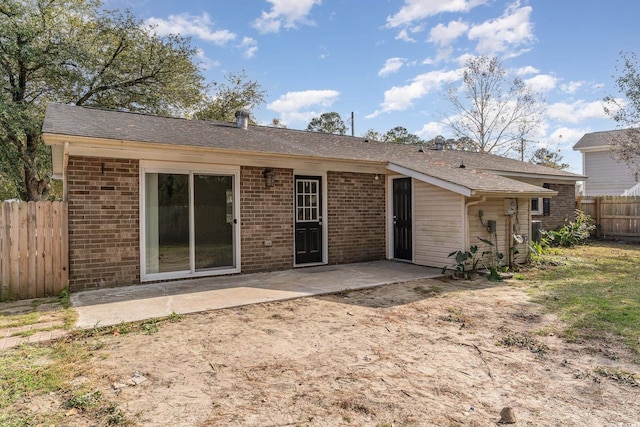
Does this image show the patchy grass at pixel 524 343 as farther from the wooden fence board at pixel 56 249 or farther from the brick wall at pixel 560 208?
the brick wall at pixel 560 208

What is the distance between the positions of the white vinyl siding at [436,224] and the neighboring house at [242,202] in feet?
0.09

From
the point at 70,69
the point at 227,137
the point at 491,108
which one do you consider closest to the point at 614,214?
the point at 491,108

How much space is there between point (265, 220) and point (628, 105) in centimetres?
1296

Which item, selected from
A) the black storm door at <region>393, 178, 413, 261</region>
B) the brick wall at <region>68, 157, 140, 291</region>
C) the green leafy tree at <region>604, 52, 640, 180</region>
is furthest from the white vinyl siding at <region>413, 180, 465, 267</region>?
the green leafy tree at <region>604, 52, 640, 180</region>

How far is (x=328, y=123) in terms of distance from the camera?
3759cm

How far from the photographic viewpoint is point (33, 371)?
3.21 meters

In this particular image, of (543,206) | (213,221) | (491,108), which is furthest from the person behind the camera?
(491,108)

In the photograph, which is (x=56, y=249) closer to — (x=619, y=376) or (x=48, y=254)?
(x=48, y=254)

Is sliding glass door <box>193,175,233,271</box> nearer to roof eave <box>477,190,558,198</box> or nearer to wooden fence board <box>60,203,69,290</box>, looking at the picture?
wooden fence board <box>60,203,69,290</box>

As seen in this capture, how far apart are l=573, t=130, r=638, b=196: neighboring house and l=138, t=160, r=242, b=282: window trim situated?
2239 cm

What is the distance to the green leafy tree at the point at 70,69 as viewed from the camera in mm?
12625

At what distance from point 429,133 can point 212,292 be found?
913 inches

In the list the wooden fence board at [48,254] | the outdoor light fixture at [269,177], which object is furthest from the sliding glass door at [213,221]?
the wooden fence board at [48,254]

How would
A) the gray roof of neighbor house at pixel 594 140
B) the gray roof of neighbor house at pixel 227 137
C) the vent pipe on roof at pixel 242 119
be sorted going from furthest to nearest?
the gray roof of neighbor house at pixel 594 140
the vent pipe on roof at pixel 242 119
the gray roof of neighbor house at pixel 227 137
